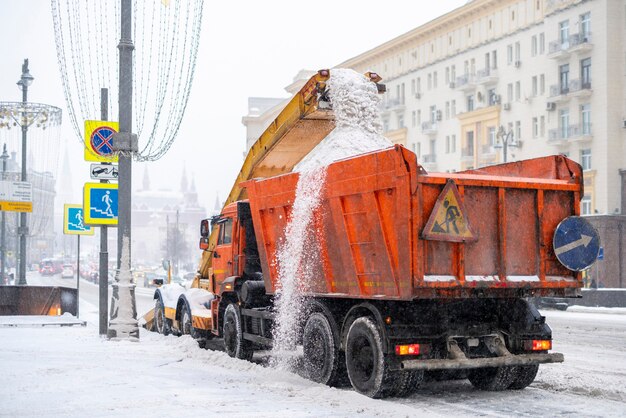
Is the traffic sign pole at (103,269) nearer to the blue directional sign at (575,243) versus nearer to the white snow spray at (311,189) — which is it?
the white snow spray at (311,189)

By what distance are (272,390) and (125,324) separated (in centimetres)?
653

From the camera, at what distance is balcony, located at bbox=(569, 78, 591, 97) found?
171 ft

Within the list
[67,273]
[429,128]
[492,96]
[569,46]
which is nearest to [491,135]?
[492,96]

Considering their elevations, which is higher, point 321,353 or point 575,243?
point 575,243

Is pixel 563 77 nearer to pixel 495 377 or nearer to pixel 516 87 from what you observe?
pixel 516 87

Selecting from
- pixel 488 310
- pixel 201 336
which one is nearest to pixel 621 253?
pixel 201 336

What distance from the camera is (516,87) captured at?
60000mm

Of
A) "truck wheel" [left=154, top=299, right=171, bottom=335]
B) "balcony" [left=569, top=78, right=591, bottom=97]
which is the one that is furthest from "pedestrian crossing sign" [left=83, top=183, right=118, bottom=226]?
"balcony" [left=569, top=78, right=591, bottom=97]

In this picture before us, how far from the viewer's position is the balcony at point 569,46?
5209 centimetres

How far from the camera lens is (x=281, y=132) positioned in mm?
14969

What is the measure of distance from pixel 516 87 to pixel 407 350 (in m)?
52.7

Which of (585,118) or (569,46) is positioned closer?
(585,118)

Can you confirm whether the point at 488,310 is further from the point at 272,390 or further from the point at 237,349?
the point at 237,349

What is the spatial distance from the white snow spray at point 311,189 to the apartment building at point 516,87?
30591mm
